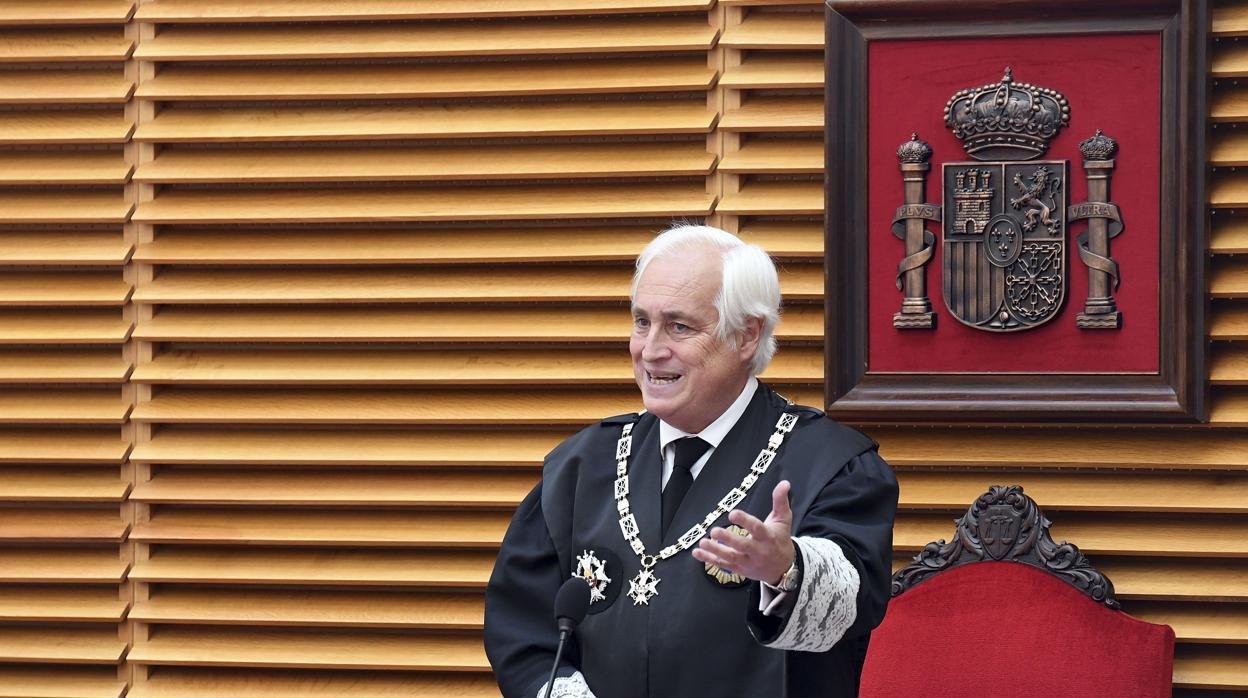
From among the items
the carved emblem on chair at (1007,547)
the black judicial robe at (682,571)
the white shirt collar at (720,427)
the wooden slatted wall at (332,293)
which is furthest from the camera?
the wooden slatted wall at (332,293)

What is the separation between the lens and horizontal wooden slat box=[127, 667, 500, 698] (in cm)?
505

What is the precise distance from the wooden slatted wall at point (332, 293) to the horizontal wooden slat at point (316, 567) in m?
0.01

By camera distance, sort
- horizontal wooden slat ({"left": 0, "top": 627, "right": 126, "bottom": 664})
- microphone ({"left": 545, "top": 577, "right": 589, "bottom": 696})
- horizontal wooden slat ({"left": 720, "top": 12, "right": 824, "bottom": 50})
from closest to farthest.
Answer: microphone ({"left": 545, "top": 577, "right": 589, "bottom": 696}) → horizontal wooden slat ({"left": 720, "top": 12, "right": 824, "bottom": 50}) → horizontal wooden slat ({"left": 0, "top": 627, "right": 126, "bottom": 664})

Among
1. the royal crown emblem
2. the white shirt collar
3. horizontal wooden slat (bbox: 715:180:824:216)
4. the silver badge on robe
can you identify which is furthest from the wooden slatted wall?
the silver badge on robe

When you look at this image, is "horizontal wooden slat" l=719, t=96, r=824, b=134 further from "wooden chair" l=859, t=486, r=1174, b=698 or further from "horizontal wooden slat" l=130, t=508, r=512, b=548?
"horizontal wooden slat" l=130, t=508, r=512, b=548

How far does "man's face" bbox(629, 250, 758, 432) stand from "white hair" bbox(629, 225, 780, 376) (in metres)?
0.02

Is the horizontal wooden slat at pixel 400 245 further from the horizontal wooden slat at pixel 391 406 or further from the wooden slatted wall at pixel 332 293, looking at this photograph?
the horizontal wooden slat at pixel 391 406

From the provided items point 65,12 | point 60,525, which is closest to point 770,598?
point 60,525

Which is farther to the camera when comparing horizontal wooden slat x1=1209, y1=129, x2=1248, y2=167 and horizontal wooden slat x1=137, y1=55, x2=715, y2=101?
horizontal wooden slat x1=137, y1=55, x2=715, y2=101

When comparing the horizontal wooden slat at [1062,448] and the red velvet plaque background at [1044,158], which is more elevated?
the red velvet plaque background at [1044,158]

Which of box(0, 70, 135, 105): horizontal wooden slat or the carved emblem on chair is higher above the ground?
box(0, 70, 135, 105): horizontal wooden slat

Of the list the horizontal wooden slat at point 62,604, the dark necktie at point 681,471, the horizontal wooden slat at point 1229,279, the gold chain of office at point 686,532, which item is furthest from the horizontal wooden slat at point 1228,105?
the horizontal wooden slat at point 62,604

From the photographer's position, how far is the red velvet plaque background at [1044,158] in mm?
4504

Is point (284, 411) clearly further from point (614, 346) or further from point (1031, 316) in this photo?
point (1031, 316)
